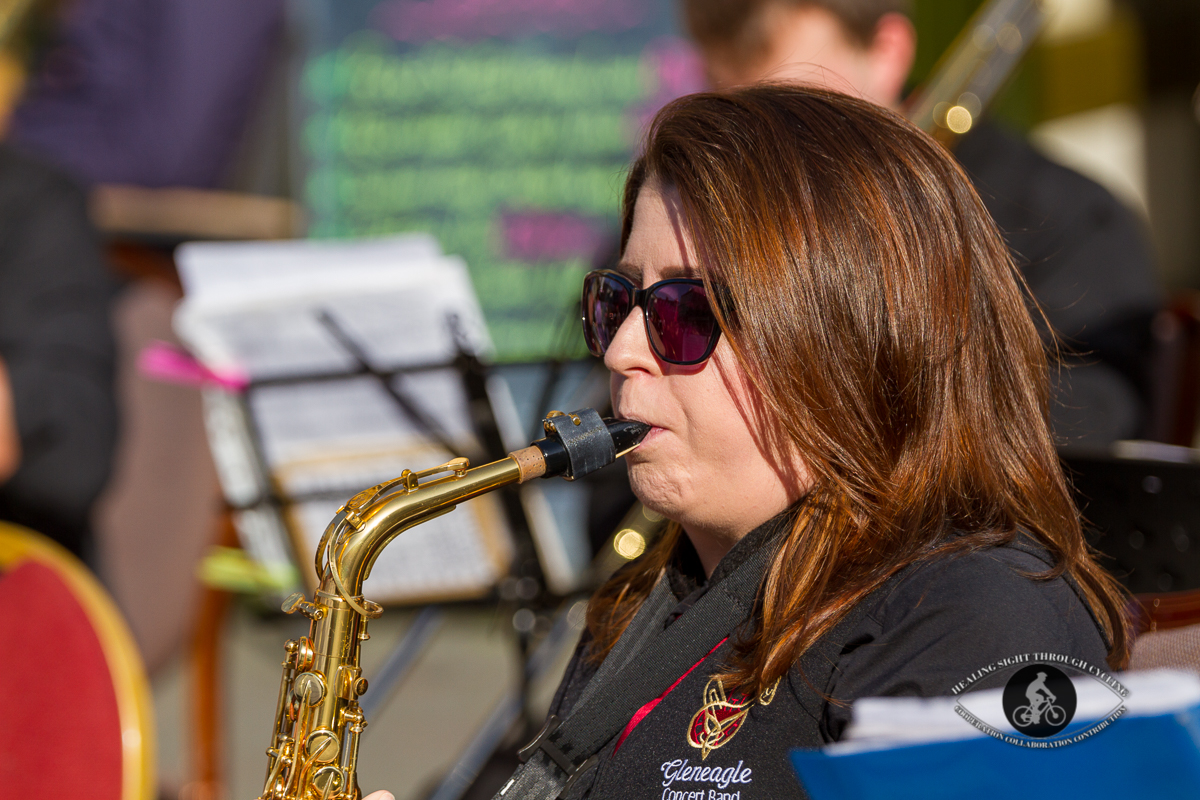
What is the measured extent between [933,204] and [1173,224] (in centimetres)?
428

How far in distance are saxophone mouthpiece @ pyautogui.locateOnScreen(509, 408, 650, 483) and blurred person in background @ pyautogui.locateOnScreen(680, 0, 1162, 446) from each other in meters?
1.21

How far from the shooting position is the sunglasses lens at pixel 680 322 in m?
1.21

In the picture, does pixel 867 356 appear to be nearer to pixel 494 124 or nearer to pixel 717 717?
pixel 717 717

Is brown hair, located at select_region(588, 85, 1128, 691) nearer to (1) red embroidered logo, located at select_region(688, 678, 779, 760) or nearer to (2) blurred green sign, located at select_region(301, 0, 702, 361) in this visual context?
(1) red embroidered logo, located at select_region(688, 678, 779, 760)

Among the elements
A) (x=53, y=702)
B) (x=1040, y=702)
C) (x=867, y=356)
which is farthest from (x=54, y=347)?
(x=1040, y=702)

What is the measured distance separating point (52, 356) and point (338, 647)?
2001 millimetres

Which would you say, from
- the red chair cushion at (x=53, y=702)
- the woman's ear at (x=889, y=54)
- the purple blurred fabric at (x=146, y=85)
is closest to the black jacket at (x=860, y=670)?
the red chair cushion at (x=53, y=702)

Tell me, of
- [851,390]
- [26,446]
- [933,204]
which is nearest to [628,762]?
[851,390]

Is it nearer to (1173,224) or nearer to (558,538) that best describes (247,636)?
(558,538)

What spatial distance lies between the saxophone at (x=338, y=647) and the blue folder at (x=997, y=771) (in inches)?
30.0

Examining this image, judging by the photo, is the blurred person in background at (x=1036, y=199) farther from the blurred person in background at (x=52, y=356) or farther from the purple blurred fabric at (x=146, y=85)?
the purple blurred fabric at (x=146, y=85)

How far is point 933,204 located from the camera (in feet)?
3.90

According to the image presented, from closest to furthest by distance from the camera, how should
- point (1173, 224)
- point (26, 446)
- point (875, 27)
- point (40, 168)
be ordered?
1. point (875, 27)
2. point (26, 446)
3. point (40, 168)
4. point (1173, 224)

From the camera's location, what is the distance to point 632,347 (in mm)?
1300
